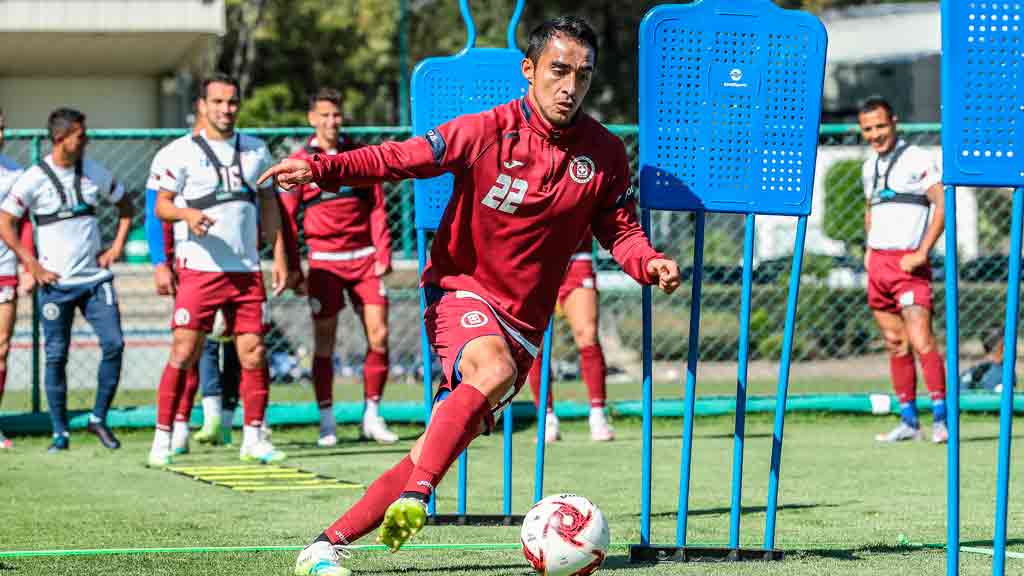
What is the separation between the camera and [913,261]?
10.6 metres

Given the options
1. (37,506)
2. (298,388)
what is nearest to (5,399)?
(298,388)

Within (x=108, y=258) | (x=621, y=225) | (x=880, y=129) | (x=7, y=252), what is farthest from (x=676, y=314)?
(x=621, y=225)

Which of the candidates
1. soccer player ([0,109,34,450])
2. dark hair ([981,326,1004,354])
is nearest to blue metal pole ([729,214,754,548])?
soccer player ([0,109,34,450])

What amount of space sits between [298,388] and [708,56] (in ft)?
28.6

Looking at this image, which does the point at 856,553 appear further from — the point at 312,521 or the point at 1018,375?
the point at 1018,375

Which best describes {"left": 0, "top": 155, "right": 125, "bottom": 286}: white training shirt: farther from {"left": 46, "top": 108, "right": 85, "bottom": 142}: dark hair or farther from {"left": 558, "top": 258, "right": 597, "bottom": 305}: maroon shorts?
{"left": 558, "top": 258, "right": 597, "bottom": 305}: maroon shorts

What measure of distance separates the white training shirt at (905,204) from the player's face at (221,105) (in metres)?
4.34

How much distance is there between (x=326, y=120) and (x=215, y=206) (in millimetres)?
1291

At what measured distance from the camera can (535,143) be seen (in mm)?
5695

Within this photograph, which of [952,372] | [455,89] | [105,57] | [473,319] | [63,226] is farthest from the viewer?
[105,57]

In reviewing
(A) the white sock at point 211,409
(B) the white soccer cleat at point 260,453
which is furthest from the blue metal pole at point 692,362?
(A) the white sock at point 211,409

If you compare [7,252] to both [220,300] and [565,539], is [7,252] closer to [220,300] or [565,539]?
[220,300]

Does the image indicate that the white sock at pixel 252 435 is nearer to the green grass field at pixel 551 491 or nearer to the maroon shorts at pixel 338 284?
the green grass field at pixel 551 491

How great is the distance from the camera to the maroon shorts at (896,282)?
10.7 m
